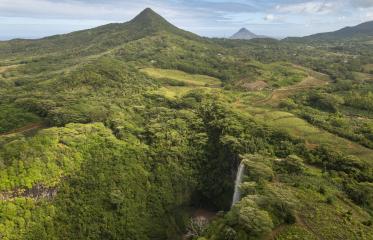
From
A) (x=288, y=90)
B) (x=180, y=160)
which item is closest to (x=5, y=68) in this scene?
(x=180, y=160)

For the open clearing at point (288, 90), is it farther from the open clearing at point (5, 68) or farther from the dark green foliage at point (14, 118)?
the open clearing at point (5, 68)

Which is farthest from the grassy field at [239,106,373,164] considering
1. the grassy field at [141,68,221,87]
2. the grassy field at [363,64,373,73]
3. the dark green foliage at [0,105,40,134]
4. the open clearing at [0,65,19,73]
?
the open clearing at [0,65,19,73]

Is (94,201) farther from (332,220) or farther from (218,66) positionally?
(218,66)

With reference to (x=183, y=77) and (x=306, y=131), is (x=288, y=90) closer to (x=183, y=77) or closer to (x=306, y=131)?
(x=306, y=131)

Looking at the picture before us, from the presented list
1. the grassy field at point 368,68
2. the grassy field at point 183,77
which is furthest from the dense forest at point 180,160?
the grassy field at point 368,68

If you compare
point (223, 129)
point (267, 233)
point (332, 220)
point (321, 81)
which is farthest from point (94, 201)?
point (321, 81)
